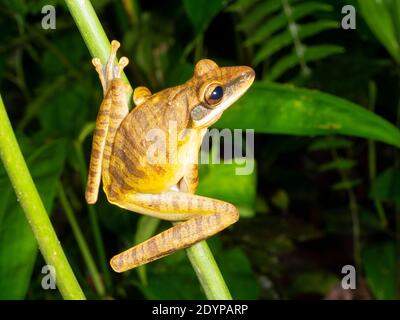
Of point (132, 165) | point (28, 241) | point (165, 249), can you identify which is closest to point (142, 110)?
point (132, 165)

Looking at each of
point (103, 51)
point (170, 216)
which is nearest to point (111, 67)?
point (103, 51)

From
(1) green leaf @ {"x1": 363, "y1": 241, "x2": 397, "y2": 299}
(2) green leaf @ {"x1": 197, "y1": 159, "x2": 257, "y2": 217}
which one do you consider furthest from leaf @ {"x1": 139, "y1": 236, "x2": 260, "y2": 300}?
(1) green leaf @ {"x1": 363, "y1": 241, "x2": 397, "y2": 299}

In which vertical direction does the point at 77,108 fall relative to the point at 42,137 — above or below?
above

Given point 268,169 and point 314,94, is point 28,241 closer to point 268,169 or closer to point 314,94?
point 314,94

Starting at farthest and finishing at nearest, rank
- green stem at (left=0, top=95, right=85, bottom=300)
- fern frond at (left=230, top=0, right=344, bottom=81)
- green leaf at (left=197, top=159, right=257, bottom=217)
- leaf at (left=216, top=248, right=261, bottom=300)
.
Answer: fern frond at (left=230, top=0, right=344, bottom=81)
leaf at (left=216, top=248, right=261, bottom=300)
green leaf at (left=197, top=159, right=257, bottom=217)
green stem at (left=0, top=95, right=85, bottom=300)

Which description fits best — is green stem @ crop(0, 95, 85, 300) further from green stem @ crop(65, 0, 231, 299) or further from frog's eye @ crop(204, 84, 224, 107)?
frog's eye @ crop(204, 84, 224, 107)

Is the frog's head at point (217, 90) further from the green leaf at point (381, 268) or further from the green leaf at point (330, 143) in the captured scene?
the green leaf at point (381, 268)
